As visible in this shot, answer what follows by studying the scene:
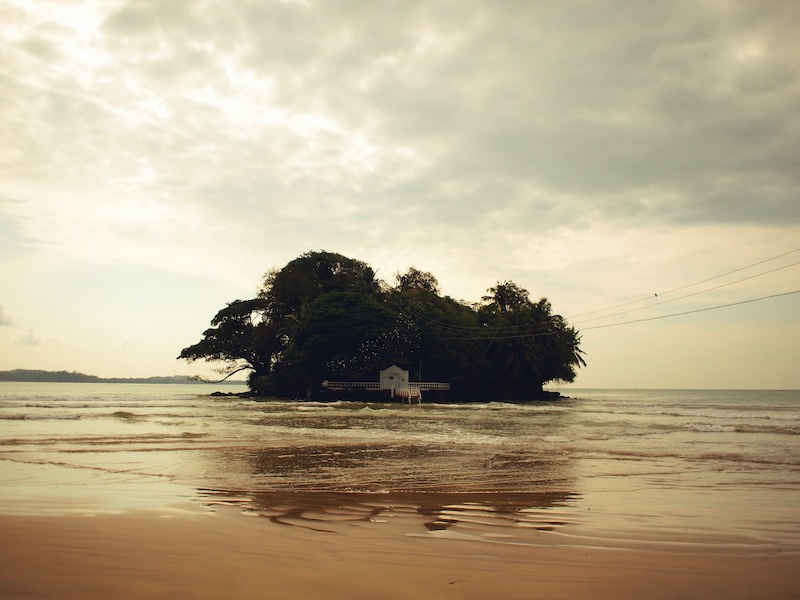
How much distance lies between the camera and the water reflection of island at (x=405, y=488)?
5.16 meters

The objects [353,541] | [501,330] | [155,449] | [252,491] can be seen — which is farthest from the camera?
[501,330]

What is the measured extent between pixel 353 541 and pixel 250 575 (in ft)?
3.64

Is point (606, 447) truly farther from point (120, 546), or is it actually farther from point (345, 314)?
point (345, 314)

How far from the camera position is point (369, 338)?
54.3 m

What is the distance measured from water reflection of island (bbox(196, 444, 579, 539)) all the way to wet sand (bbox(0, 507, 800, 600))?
0.64m

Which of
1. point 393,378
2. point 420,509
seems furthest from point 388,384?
point 420,509

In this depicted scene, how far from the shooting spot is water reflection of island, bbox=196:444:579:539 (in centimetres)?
516

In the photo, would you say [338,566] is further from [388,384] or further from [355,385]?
[355,385]

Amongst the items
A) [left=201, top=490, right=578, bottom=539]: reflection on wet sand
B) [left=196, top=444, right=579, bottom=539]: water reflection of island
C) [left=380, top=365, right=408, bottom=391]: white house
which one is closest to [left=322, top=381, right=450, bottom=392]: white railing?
[left=380, top=365, right=408, bottom=391]: white house

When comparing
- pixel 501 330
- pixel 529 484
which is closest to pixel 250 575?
Answer: pixel 529 484

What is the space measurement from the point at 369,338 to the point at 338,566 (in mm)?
51031

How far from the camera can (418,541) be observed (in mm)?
4215

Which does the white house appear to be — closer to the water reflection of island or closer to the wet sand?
the water reflection of island

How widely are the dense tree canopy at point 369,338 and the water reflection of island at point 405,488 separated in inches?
1657
